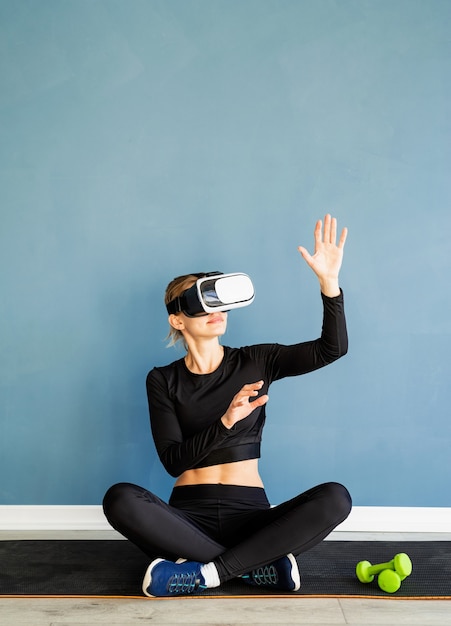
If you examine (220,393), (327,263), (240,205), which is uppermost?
(240,205)

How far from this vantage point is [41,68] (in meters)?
3.09

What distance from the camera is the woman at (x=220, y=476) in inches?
92.4

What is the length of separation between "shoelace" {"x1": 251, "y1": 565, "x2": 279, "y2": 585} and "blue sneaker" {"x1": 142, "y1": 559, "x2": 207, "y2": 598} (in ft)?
0.59

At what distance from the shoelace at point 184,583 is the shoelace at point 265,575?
19 cm

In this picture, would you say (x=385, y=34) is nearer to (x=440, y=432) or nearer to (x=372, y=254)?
(x=372, y=254)

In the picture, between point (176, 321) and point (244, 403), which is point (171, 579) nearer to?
point (244, 403)

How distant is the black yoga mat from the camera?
237 centimetres

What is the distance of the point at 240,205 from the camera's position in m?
3.10

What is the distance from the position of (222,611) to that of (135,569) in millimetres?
522

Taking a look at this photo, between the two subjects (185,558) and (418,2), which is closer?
(185,558)

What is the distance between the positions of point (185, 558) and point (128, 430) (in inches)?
33.6

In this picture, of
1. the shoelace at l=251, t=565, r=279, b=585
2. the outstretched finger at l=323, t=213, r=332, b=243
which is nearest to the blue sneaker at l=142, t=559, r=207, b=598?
the shoelace at l=251, t=565, r=279, b=585

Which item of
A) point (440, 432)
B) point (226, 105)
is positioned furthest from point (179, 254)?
point (440, 432)

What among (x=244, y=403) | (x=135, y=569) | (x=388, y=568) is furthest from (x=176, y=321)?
(x=388, y=568)
